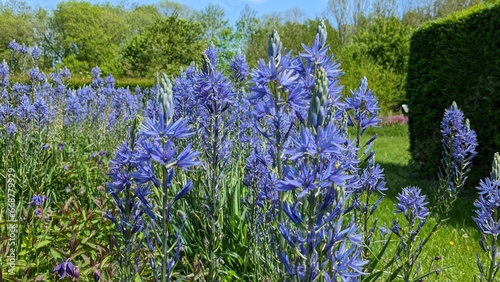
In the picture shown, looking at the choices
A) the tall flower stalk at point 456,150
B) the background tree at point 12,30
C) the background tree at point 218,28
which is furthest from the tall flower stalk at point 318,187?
the background tree at point 12,30

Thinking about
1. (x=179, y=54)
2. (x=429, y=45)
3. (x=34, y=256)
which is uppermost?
(x=179, y=54)

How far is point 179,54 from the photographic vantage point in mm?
25094

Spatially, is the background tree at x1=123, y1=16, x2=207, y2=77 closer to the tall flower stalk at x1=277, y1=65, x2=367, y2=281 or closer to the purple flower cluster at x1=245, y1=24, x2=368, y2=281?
the purple flower cluster at x1=245, y1=24, x2=368, y2=281

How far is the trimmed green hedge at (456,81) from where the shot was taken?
6.34m

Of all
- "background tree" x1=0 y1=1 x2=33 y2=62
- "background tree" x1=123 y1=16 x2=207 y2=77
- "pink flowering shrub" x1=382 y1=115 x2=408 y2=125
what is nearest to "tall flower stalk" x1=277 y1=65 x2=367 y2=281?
"pink flowering shrub" x1=382 y1=115 x2=408 y2=125

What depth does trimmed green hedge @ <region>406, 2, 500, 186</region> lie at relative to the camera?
6.34m

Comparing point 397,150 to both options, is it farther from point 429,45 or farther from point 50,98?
point 50,98

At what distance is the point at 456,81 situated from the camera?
23.6ft

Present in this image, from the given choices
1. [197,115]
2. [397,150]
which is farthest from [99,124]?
[397,150]

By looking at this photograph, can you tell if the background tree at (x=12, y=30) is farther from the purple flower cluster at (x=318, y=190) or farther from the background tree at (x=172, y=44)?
the purple flower cluster at (x=318, y=190)

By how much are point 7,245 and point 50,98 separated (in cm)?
335

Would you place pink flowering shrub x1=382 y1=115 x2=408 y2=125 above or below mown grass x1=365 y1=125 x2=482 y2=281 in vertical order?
above

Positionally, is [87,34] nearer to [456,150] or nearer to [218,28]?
[218,28]

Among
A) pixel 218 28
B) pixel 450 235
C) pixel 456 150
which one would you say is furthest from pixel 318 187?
pixel 218 28
